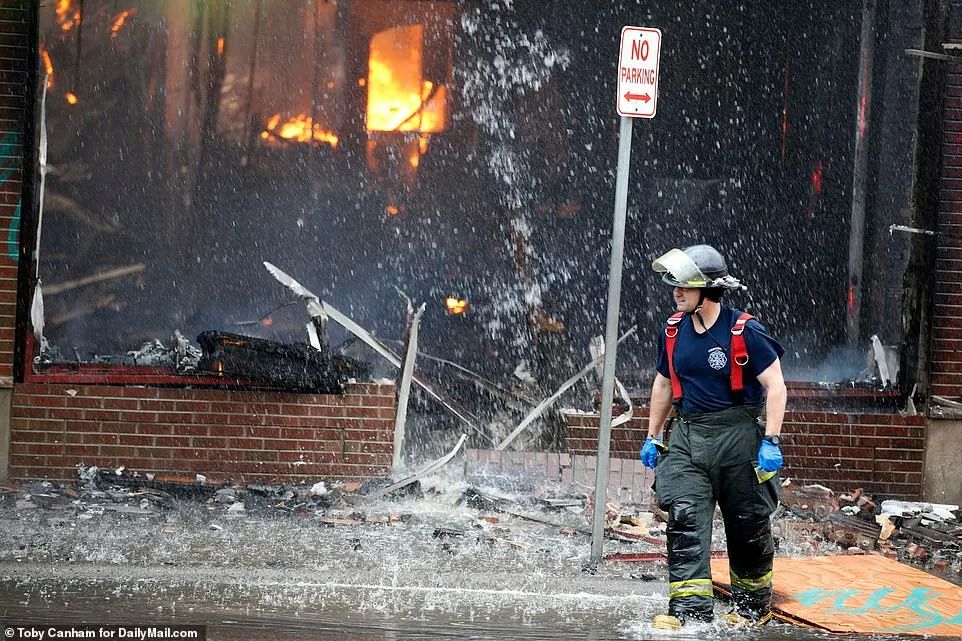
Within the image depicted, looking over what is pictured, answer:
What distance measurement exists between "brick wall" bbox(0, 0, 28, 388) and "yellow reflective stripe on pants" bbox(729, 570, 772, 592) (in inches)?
218

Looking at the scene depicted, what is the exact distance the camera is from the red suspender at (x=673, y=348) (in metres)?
5.96

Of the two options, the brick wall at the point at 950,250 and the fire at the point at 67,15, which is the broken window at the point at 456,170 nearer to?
the fire at the point at 67,15

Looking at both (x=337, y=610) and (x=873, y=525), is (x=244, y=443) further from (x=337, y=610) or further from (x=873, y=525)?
(x=873, y=525)

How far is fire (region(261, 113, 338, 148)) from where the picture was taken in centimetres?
987

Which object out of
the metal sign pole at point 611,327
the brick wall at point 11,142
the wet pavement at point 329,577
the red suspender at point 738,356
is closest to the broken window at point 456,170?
the brick wall at point 11,142

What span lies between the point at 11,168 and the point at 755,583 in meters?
6.04

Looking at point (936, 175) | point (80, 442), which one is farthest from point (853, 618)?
point (80, 442)

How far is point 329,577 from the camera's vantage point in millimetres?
6508

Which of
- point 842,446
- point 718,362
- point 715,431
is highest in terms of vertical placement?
point 718,362

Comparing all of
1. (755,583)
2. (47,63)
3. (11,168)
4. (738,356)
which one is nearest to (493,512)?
(755,583)

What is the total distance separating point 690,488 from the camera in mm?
5754

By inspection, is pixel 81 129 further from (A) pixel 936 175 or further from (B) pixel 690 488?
(A) pixel 936 175

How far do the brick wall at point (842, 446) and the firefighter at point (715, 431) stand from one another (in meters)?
3.32

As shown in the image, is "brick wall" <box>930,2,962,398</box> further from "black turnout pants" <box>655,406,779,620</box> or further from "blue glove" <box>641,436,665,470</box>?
"blue glove" <box>641,436,665,470</box>
